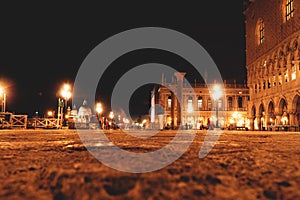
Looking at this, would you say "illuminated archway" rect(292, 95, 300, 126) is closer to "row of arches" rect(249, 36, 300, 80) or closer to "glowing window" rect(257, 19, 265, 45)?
"row of arches" rect(249, 36, 300, 80)

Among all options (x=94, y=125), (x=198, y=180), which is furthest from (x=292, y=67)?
(x=198, y=180)

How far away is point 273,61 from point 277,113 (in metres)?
6.12

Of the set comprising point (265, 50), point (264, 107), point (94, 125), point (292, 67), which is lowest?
point (94, 125)

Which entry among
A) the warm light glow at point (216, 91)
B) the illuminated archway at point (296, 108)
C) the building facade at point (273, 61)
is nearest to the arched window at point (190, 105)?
the building facade at point (273, 61)

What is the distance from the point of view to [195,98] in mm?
66625

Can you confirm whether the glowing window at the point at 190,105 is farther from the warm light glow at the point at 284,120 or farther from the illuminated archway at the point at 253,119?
the warm light glow at the point at 284,120

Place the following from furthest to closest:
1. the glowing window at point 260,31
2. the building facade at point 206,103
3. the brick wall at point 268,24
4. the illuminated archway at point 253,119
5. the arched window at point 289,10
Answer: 1. the building facade at point 206,103
2. the illuminated archway at point 253,119
3. the glowing window at point 260,31
4. the brick wall at point 268,24
5. the arched window at point 289,10

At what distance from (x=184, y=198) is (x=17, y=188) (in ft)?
2.21

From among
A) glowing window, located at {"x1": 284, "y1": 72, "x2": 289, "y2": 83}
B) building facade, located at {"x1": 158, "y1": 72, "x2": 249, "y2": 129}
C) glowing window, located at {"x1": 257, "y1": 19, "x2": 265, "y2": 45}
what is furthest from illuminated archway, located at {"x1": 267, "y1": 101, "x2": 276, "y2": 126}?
building facade, located at {"x1": 158, "y1": 72, "x2": 249, "y2": 129}

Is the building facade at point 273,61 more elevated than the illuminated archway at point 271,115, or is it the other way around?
the building facade at point 273,61

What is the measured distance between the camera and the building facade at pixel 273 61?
2716 centimetres

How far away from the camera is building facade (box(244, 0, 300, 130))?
27156mm

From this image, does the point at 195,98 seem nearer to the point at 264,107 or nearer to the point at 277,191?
the point at 264,107

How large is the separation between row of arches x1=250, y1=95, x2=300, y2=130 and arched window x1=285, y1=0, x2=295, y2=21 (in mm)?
8266
